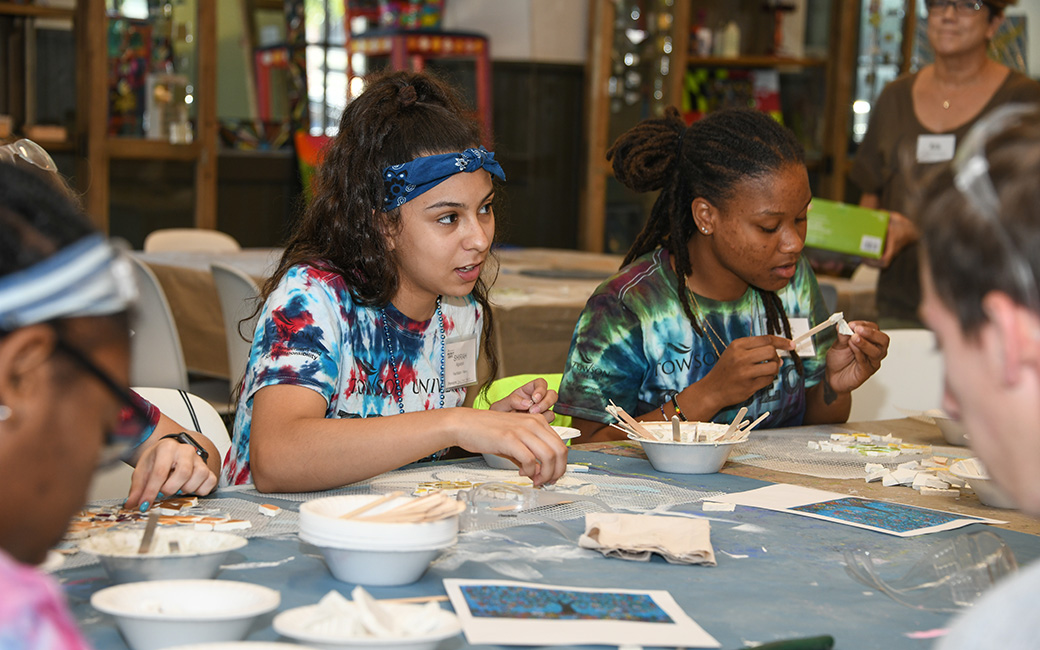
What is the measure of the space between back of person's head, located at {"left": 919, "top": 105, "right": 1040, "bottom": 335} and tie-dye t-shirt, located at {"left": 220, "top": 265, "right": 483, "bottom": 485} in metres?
1.05

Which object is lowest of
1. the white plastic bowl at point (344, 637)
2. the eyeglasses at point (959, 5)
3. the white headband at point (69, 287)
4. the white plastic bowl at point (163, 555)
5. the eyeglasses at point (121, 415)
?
the white plastic bowl at point (163, 555)

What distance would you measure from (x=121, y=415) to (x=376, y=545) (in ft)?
1.31

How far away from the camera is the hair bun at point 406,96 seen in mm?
1844

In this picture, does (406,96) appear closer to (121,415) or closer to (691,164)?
(691,164)

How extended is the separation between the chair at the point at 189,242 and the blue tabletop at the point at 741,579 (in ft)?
12.9

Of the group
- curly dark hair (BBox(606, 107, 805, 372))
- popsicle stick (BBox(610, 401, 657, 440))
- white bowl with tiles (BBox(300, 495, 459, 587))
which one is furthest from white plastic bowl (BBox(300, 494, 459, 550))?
curly dark hair (BBox(606, 107, 805, 372))

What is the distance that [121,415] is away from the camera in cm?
70

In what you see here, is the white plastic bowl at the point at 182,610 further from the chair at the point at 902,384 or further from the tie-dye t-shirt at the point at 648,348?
the chair at the point at 902,384

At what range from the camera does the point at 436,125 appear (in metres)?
1.84

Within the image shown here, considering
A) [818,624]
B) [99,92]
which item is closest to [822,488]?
[818,624]

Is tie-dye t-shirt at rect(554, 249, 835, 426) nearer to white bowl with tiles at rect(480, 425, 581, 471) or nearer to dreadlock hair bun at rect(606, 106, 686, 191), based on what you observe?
dreadlock hair bun at rect(606, 106, 686, 191)

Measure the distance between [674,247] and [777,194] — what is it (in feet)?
0.85

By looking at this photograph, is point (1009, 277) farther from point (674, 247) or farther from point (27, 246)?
point (674, 247)

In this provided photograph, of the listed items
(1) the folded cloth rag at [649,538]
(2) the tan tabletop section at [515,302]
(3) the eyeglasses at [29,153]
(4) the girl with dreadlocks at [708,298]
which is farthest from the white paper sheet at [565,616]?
(2) the tan tabletop section at [515,302]
